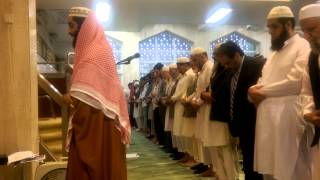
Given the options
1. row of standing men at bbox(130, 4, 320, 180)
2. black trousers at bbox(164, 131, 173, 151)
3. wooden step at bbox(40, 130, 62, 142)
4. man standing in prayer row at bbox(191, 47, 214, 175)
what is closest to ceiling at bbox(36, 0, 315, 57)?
black trousers at bbox(164, 131, 173, 151)

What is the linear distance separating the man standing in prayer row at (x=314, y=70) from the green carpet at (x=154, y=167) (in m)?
2.86

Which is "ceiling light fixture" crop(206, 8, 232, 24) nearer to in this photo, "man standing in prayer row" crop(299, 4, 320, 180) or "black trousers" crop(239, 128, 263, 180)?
"black trousers" crop(239, 128, 263, 180)

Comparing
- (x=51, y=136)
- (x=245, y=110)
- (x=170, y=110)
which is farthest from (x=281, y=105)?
(x=170, y=110)

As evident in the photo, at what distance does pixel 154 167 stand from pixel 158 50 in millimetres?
10880

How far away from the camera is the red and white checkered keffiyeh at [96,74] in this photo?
3.02 meters

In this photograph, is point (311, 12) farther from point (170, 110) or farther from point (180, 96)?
point (170, 110)

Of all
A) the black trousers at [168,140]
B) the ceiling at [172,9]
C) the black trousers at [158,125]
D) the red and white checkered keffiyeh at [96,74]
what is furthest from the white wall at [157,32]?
the red and white checkered keffiyeh at [96,74]

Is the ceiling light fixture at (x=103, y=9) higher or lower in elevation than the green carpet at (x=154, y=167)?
higher

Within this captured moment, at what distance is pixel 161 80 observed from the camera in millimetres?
9164

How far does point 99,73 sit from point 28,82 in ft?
2.33

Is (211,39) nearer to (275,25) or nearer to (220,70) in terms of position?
(220,70)

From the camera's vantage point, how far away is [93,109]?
303 cm

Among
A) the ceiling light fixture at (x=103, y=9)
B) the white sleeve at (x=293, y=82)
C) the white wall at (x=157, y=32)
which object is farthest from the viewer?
the white wall at (x=157, y=32)

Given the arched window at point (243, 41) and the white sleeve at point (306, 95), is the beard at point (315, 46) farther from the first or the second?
the arched window at point (243, 41)
